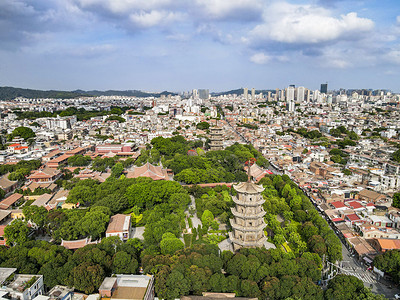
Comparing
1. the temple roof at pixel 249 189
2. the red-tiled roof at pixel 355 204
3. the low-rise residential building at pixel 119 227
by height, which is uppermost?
the temple roof at pixel 249 189

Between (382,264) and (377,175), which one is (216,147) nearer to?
(377,175)

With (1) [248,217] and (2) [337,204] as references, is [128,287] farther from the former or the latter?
(2) [337,204]

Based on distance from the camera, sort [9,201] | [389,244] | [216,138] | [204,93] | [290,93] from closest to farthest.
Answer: [389,244], [9,201], [216,138], [290,93], [204,93]

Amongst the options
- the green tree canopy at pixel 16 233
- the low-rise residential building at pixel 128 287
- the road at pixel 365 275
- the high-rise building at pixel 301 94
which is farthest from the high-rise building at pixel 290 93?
the low-rise residential building at pixel 128 287

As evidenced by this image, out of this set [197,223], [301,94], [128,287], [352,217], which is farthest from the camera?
[301,94]

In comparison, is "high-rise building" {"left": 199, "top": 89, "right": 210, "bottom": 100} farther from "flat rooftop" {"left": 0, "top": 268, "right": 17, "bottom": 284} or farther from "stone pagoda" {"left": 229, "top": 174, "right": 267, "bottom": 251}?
"flat rooftop" {"left": 0, "top": 268, "right": 17, "bottom": 284}

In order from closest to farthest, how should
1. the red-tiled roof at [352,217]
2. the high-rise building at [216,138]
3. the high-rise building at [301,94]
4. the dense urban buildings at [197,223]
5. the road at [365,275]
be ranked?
the dense urban buildings at [197,223]
the road at [365,275]
the red-tiled roof at [352,217]
the high-rise building at [216,138]
the high-rise building at [301,94]

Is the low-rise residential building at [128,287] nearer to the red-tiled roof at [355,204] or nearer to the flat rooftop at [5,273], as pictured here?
the flat rooftop at [5,273]

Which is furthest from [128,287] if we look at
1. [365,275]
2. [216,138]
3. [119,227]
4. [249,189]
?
[216,138]
